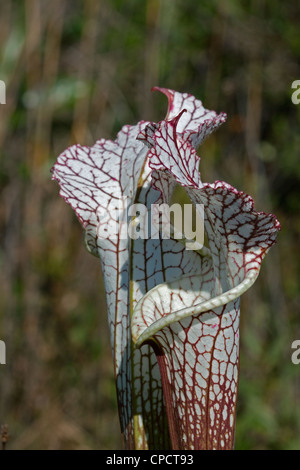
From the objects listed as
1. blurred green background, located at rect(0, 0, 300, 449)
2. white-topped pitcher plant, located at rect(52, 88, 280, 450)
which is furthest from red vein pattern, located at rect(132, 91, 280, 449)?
blurred green background, located at rect(0, 0, 300, 449)

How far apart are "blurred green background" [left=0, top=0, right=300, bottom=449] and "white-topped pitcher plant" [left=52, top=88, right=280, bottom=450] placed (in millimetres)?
819

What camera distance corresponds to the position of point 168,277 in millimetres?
898

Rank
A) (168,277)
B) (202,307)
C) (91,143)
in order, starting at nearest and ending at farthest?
(202,307) → (168,277) → (91,143)

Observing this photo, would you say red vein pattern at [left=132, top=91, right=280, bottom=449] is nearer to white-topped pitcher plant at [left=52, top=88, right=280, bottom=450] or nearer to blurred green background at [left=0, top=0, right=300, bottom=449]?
white-topped pitcher plant at [left=52, top=88, right=280, bottom=450]

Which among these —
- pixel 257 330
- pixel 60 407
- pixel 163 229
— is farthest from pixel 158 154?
pixel 257 330

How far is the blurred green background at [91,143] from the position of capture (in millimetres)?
2084

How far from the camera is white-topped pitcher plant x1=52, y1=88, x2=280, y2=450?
30.0 inches

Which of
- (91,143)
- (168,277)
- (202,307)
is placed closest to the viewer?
(202,307)

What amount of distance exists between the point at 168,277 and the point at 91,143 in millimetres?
1637

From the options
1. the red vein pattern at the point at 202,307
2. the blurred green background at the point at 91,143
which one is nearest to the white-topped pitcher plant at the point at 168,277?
the red vein pattern at the point at 202,307

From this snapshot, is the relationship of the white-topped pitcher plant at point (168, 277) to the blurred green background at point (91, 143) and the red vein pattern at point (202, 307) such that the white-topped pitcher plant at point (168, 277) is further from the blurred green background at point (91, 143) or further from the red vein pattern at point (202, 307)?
the blurred green background at point (91, 143)

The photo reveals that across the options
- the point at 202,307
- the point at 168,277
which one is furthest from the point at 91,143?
the point at 202,307

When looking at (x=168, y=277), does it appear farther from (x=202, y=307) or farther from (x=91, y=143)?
(x=91, y=143)

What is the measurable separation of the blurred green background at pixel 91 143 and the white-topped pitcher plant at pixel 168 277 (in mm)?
819
